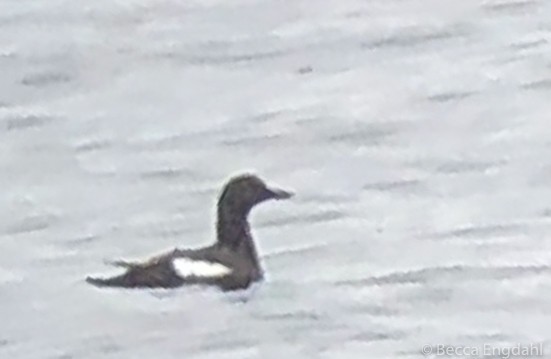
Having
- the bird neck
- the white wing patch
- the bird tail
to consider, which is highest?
the bird neck

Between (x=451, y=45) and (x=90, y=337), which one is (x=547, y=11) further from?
(x=90, y=337)

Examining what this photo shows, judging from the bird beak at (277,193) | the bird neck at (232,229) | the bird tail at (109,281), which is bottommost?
the bird tail at (109,281)

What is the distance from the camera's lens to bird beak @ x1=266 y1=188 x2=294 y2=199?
1.03 feet

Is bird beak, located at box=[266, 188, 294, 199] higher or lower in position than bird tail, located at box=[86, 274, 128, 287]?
higher

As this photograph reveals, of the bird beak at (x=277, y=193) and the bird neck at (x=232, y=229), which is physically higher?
the bird beak at (x=277, y=193)

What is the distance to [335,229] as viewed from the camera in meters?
0.32

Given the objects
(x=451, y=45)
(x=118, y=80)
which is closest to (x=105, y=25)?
(x=118, y=80)

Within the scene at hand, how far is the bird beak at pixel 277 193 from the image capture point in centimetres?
31

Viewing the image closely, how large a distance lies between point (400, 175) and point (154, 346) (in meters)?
0.11

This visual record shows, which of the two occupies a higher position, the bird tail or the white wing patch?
the white wing patch

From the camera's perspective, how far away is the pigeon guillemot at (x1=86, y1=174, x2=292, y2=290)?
0.31 meters

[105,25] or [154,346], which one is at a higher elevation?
[105,25]

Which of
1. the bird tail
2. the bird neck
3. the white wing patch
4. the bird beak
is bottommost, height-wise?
the bird tail

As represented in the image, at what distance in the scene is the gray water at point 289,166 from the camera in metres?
0.31
